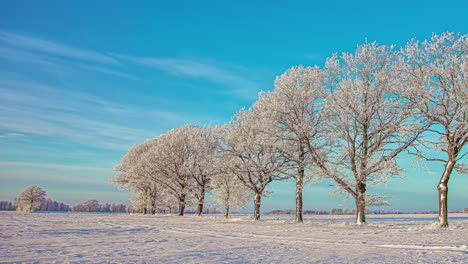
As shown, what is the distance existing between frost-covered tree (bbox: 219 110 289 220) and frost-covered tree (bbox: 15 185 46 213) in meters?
57.9

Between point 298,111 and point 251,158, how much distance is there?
8.22 m

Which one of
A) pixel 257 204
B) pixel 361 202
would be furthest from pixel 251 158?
pixel 361 202

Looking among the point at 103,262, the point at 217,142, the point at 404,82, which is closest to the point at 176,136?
the point at 217,142

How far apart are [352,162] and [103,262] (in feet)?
75.5

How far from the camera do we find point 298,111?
103 feet

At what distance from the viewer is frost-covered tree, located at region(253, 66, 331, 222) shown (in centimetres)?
3085

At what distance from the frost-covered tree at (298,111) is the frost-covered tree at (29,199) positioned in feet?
218

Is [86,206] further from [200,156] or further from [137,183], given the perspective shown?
[200,156]

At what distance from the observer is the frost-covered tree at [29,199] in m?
73.8

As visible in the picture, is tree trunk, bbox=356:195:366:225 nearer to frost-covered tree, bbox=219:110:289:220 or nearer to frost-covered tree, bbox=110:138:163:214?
frost-covered tree, bbox=219:110:289:220

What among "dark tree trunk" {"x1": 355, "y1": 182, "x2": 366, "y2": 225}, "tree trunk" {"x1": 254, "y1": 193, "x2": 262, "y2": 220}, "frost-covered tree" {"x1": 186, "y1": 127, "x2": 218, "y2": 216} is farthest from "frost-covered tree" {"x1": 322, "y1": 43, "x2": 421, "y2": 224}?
"frost-covered tree" {"x1": 186, "y1": 127, "x2": 218, "y2": 216}

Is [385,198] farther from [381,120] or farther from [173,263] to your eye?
[173,263]

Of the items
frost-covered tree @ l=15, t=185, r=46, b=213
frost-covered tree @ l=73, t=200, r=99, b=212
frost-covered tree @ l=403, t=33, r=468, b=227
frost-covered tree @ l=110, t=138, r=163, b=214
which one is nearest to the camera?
frost-covered tree @ l=403, t=33, r=468, b=227

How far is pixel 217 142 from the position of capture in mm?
46875
